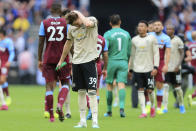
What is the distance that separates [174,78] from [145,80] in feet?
6.73

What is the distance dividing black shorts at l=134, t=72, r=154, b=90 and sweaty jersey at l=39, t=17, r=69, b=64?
102 inches

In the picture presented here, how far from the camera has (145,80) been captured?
1452 cm

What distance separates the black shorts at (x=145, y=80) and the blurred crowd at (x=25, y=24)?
52.4ft

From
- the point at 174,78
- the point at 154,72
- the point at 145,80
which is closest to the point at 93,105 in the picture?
the point at 154,72

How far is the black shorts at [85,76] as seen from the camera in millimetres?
11500

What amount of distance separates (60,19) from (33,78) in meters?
18.4

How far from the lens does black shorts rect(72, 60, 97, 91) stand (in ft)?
37.7

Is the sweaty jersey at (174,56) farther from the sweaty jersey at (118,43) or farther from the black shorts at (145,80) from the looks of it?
the sweaty jersey at (118,43)

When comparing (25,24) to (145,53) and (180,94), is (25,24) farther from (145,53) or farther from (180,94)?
(145,53)

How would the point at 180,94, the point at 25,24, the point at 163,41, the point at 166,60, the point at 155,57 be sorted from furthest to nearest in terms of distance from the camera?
the point at 25,24 < the point at 180,94 < the point at 163,41 < the point at 166,60 < the point at 155,57

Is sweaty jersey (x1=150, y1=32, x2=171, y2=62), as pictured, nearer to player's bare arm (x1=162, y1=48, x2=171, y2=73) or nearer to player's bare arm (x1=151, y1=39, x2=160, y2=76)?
player's bare arm (x1=162, y1=48, x2=171, y2=73)

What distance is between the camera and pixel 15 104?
1847 cm

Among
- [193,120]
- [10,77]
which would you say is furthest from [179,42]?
[10,77]

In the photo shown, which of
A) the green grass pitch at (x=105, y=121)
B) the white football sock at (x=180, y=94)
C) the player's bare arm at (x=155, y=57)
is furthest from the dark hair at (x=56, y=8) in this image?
the white football sock at (x=180, y=94)
